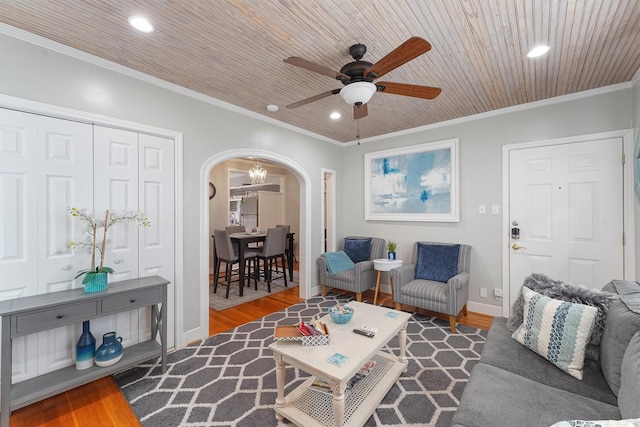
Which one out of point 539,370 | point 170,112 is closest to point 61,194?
point 170,112

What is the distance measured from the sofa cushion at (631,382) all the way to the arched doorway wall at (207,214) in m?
3.11

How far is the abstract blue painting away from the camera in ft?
12.5

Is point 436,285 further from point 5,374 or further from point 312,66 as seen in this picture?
point 5,374

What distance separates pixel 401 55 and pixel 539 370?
79.1 inches

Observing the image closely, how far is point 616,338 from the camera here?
1.38 meters

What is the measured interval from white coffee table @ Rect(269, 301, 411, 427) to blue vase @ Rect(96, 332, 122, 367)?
1.37 meters

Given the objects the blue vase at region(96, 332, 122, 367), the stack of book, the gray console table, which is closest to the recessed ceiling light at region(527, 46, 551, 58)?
the stack of book

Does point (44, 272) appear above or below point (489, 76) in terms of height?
below

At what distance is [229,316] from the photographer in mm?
3510

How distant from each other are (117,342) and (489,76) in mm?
3969

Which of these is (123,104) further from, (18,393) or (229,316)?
(229,316)

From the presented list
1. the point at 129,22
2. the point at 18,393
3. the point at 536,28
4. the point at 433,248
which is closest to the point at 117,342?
the point at 18,393

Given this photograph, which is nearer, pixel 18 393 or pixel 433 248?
pixel 18 393

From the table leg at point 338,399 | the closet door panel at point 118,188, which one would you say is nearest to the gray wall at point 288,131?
the closet door panel at point 118,188
